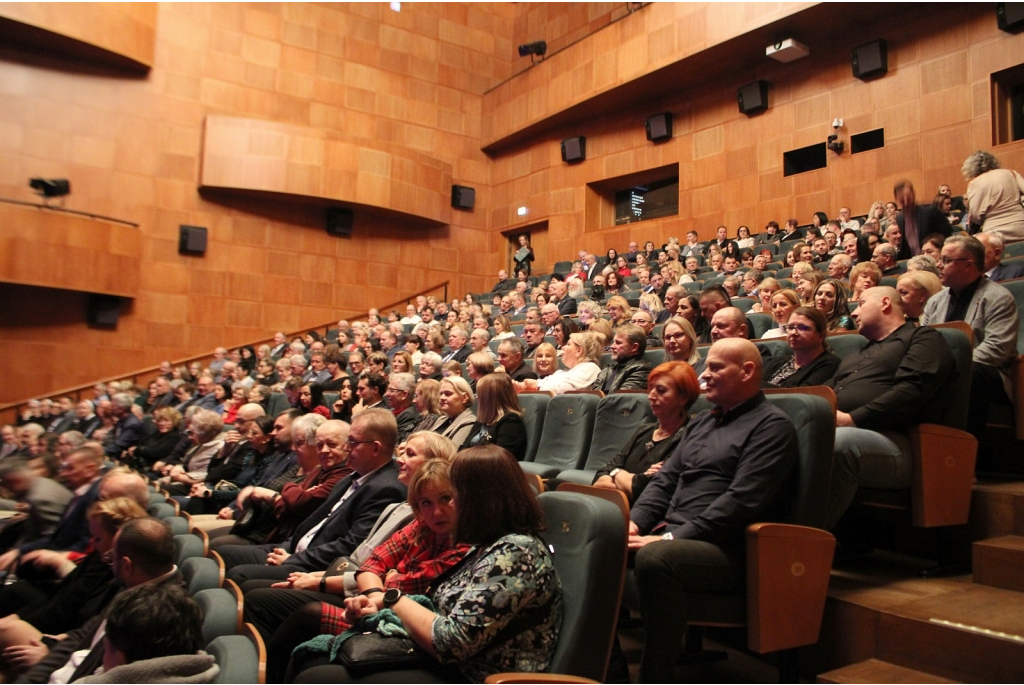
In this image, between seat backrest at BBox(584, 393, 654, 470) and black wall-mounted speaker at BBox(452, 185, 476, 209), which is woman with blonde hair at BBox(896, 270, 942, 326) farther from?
black wall-mounted speaker at BBox(452, 185, 476, 209)

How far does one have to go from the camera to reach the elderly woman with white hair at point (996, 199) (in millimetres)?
2277

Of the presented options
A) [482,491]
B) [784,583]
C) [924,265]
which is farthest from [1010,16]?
[482,491]

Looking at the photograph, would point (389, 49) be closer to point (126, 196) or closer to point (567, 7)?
point (567, 7)

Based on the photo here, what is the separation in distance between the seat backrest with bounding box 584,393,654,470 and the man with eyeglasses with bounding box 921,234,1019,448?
0.66m

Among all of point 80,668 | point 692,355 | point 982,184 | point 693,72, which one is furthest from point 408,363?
point 693,72

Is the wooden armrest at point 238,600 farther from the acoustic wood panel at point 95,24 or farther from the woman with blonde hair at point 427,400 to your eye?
the acoustic wood panel at point 95,24

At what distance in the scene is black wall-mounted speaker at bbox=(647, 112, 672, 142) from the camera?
19.0 feet

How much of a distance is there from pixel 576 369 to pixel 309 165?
451 centimetres

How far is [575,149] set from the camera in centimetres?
646

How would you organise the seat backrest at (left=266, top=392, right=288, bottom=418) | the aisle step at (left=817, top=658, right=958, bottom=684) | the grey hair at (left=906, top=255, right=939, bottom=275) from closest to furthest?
the aisle step at (left=817, top=658, right=958, bottom=684)
the grey hair at (left=906, top=255, right=939, bottom=275)
the seat backrest at (left=266, top=392, right=288, bottom=418)

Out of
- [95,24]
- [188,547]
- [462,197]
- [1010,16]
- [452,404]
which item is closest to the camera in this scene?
[188,547]

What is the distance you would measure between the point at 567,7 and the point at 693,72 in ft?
6.58

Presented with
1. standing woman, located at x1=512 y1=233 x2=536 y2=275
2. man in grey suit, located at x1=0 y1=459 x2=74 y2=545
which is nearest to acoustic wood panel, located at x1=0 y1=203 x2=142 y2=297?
standing woman, located at x1=512 y1=233 x2=536 y2=275

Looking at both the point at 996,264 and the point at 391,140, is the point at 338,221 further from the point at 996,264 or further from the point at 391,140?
the point at 996,264
